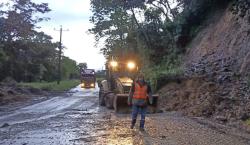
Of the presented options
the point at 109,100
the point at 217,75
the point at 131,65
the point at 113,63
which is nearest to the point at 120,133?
the point at 217,75

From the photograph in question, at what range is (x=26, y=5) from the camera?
66.2m

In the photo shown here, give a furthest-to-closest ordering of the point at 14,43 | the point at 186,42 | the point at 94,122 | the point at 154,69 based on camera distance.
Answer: the point at 14,43, the point at 154,69, the point at 186,42, the point at 94,122

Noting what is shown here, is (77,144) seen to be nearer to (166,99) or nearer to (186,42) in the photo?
(166,99)

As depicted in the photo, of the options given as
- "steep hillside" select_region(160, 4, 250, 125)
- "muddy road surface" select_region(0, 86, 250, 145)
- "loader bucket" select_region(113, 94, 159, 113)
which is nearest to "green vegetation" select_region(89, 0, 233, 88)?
"steep hillside" select_region(160, 4, 250, 125)

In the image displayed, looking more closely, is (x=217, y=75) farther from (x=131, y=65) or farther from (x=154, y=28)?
(x=154, y=28)

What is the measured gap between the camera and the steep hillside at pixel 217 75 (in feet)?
67.9

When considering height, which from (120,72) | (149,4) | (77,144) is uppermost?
(149,4)

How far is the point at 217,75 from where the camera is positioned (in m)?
24.4

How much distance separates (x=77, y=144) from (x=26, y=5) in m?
55.3

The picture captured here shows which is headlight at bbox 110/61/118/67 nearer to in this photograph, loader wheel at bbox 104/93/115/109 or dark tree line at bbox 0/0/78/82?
loader wheel at bbox 104/93/115/109

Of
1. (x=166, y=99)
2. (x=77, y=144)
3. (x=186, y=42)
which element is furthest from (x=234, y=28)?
(x=77, y=144)

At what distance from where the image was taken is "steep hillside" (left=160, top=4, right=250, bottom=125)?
20.7 m

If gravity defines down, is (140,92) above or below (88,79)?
below

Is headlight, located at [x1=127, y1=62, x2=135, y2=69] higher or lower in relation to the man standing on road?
higher
